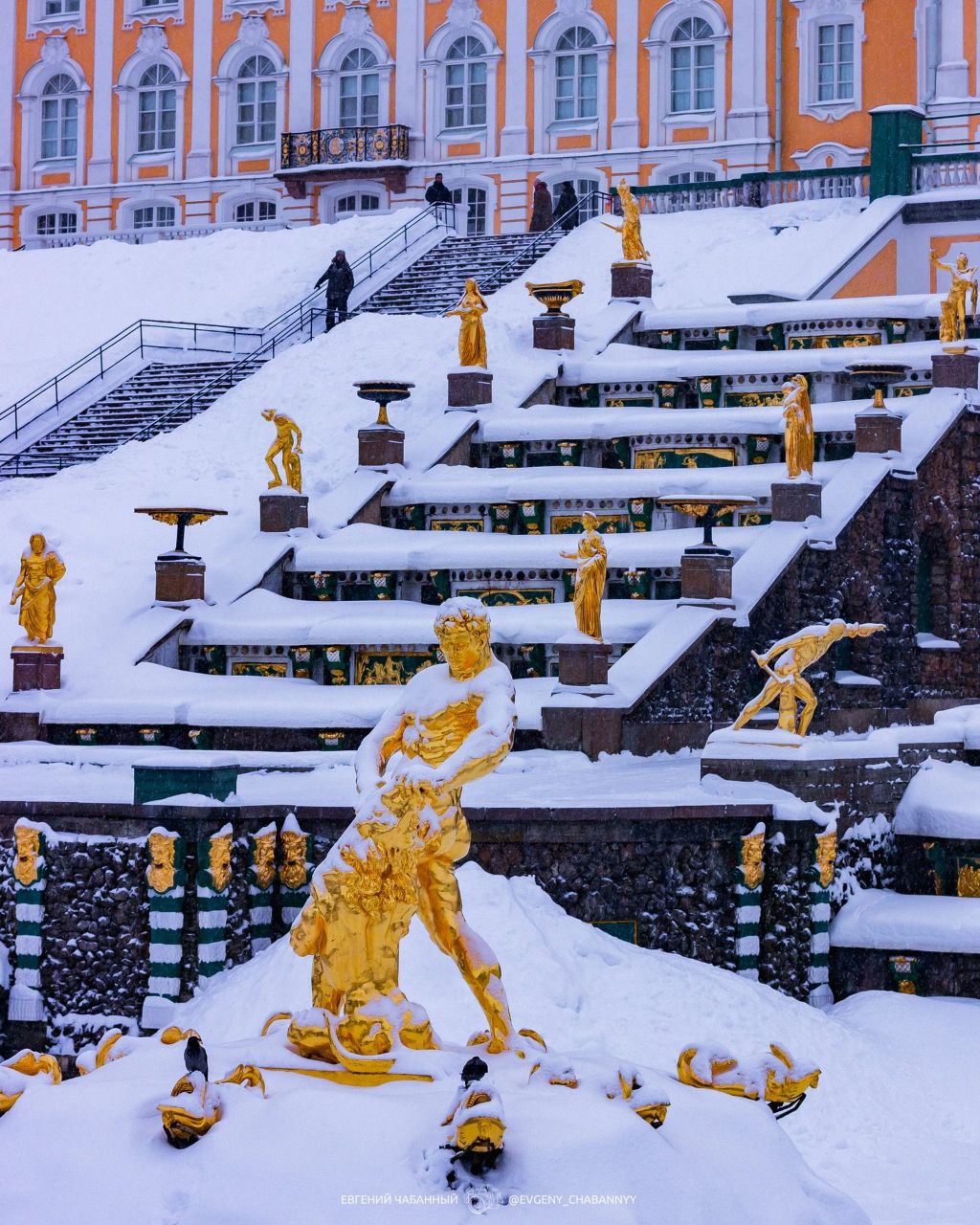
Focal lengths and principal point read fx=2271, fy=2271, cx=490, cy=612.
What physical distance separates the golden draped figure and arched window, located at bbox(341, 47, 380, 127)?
22.5 meters

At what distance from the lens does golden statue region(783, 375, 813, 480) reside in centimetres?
2433

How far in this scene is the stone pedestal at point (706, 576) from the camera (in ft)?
73.7

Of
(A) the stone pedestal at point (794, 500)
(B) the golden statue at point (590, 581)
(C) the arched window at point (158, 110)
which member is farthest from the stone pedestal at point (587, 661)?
(C) the arched window at point (158, 110)

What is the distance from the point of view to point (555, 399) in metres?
30.9

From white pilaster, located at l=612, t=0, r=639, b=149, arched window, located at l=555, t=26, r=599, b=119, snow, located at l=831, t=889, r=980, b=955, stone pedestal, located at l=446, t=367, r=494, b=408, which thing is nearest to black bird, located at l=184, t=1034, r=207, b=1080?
snow, located at l=831, t=889, r=980, b=955

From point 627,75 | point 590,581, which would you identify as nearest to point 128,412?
point 590,581

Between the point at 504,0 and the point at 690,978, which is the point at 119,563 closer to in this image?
the point at 690,978

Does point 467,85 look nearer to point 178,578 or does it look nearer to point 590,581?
point 178,578

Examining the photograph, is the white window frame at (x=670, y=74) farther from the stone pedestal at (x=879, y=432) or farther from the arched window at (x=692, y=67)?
the stone pedestal at (x=879, y=432)

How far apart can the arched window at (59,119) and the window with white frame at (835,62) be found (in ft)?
60.0

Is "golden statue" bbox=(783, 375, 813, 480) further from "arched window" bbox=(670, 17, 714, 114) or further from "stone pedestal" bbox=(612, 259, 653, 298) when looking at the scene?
"arched window" bbox=(670, 17, 714, 114)

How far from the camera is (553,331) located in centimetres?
3152

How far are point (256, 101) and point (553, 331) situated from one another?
918 inches

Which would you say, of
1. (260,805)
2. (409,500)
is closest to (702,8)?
(409,500)
